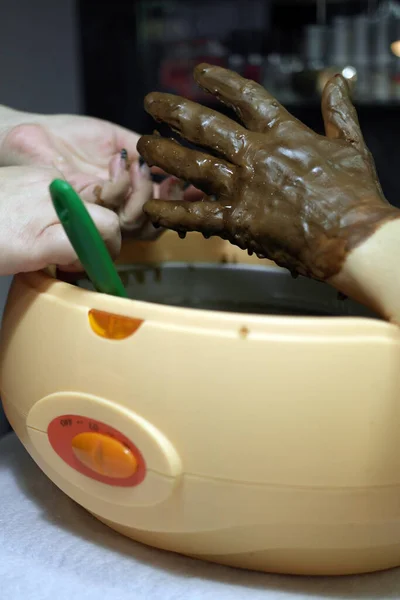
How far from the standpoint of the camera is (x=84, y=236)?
1.31 ft

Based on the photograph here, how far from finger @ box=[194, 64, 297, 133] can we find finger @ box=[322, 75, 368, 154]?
4 cm

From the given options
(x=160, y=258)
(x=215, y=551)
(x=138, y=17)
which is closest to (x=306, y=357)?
(x=215, y=551)

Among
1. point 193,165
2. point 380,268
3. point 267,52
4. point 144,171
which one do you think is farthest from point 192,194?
point 267,52

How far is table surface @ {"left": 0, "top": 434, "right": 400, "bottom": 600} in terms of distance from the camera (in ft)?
1.40

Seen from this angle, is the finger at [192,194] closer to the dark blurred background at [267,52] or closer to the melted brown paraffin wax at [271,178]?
the melted brown paraffin wax at [271,178]

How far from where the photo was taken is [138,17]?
136cm

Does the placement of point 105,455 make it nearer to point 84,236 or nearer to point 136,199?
point 84,236

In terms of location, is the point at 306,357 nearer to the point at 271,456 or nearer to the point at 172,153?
the point at 271,456

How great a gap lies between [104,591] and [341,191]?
285mm

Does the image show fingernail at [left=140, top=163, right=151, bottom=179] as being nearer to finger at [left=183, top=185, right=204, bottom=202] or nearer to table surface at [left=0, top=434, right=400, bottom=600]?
finger at [left=183, top=185, right=204, bottom=202]

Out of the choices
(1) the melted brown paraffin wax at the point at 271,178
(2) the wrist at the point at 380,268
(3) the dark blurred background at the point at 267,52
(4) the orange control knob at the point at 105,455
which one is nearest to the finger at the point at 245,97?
(1) the melted brown paraffin wax at the point at 271,178

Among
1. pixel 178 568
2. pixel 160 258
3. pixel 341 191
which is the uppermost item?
pixel 341 191

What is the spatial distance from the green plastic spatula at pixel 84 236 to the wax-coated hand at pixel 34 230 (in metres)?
0.04

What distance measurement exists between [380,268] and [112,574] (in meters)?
0.25
